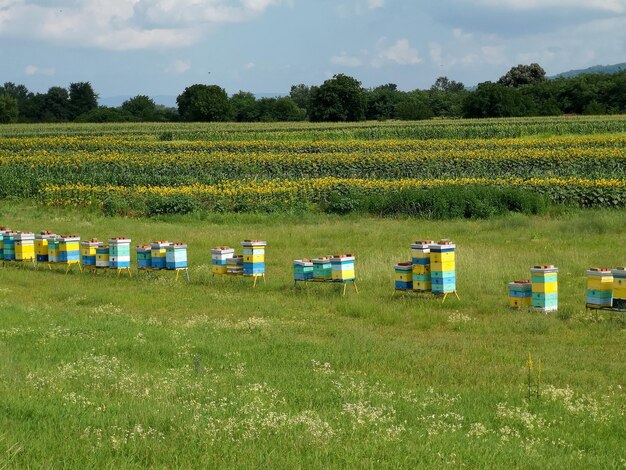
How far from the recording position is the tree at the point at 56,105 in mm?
133875

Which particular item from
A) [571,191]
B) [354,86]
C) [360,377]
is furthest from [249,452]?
[354,86]

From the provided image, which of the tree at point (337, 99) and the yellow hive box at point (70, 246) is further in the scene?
the tree at point (337, 99)

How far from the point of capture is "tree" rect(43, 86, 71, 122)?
13388 cm

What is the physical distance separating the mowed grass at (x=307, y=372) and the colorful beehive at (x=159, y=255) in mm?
464

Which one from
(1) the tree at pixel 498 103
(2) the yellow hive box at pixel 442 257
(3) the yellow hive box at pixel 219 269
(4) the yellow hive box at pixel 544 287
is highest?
(1) the tree at pixel 498 103

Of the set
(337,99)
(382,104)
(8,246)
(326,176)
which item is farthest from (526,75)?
(8,246)

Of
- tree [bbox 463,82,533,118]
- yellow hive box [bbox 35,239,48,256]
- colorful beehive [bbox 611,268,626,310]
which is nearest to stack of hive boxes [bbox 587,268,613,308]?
colorful beehive [bbox 611,268,626,310]

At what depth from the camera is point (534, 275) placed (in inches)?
559

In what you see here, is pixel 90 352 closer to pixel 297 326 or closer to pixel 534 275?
pixel 297 326

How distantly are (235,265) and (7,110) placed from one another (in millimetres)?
105598

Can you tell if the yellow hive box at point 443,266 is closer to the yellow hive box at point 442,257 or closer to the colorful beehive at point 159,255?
the yellow hive box at point 442,257

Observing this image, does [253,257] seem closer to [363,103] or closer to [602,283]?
[602,283]

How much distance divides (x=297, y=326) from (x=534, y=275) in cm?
402

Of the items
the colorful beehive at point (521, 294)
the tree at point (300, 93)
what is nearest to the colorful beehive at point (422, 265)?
the colorful beehive at point (521, 294)
